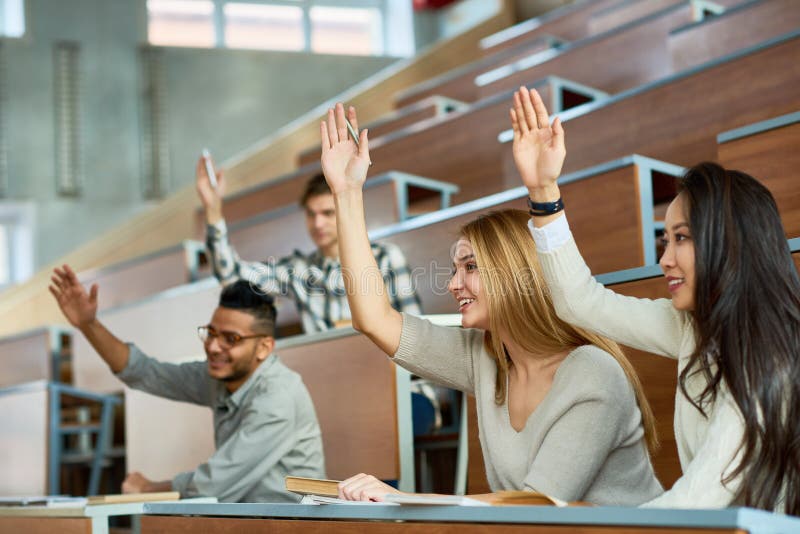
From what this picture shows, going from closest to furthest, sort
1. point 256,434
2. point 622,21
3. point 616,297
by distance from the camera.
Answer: point 616,297 → point 256,434 → point 622,21

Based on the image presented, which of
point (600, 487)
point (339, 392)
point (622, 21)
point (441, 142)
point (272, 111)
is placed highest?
point (272, 111)

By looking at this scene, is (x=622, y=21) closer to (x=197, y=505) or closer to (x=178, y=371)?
(x=178, y=371)

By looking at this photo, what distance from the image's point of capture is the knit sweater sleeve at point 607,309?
1.10 metres

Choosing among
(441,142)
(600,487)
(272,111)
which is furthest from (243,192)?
(600,487)

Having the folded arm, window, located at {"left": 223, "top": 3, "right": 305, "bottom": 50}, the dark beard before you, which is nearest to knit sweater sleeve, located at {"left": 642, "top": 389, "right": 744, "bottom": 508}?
the folded arm

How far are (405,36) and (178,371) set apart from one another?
366 cm

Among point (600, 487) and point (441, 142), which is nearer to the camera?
point (600, 487)

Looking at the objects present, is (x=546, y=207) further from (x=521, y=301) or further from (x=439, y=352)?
(x=439, y=352)

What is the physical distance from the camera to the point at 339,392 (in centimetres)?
185

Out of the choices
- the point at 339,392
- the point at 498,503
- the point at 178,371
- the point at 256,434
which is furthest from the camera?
the point at 178,371

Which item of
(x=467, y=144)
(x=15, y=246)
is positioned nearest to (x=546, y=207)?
(x=467, y=144)

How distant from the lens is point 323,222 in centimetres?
232

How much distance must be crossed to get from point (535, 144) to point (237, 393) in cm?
87

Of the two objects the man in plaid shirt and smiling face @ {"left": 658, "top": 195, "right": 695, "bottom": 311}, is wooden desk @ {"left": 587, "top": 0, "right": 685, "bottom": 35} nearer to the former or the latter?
the man in plaid shirt
